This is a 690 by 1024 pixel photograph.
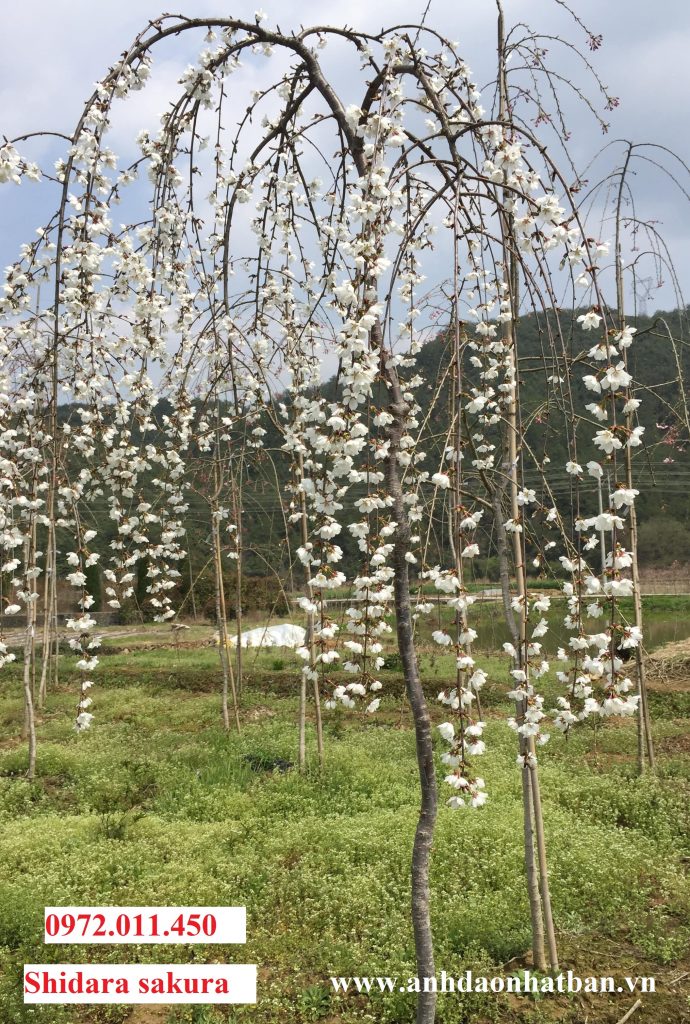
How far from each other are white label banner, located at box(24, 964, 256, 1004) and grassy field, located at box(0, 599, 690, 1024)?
74 mm

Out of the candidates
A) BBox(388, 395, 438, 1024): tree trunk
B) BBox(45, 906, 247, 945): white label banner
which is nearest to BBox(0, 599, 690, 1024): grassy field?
BBox(45, 906, 247, 945): white label banner

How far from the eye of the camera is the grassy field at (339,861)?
3.23 meters

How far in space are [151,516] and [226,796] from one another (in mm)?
2462

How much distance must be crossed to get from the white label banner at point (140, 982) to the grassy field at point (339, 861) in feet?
0.24

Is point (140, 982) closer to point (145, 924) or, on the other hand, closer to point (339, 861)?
point (145, 924)

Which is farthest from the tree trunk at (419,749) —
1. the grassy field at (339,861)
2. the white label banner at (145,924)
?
the white label banner at (145,924)

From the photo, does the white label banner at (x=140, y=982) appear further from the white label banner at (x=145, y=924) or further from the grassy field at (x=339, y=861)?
the white label banner at (x=145, y=924)

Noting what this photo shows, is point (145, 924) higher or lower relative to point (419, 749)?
lower

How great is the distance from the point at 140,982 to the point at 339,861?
1.38 m

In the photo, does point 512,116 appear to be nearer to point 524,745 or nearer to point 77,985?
point 524,745

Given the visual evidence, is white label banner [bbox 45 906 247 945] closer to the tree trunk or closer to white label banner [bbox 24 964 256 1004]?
white label banner [bbox 24 964 256 1004]

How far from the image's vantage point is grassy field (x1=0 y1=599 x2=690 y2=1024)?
3230 mm

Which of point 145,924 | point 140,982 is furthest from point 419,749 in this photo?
point 145,924

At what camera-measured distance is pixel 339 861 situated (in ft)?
14.2
